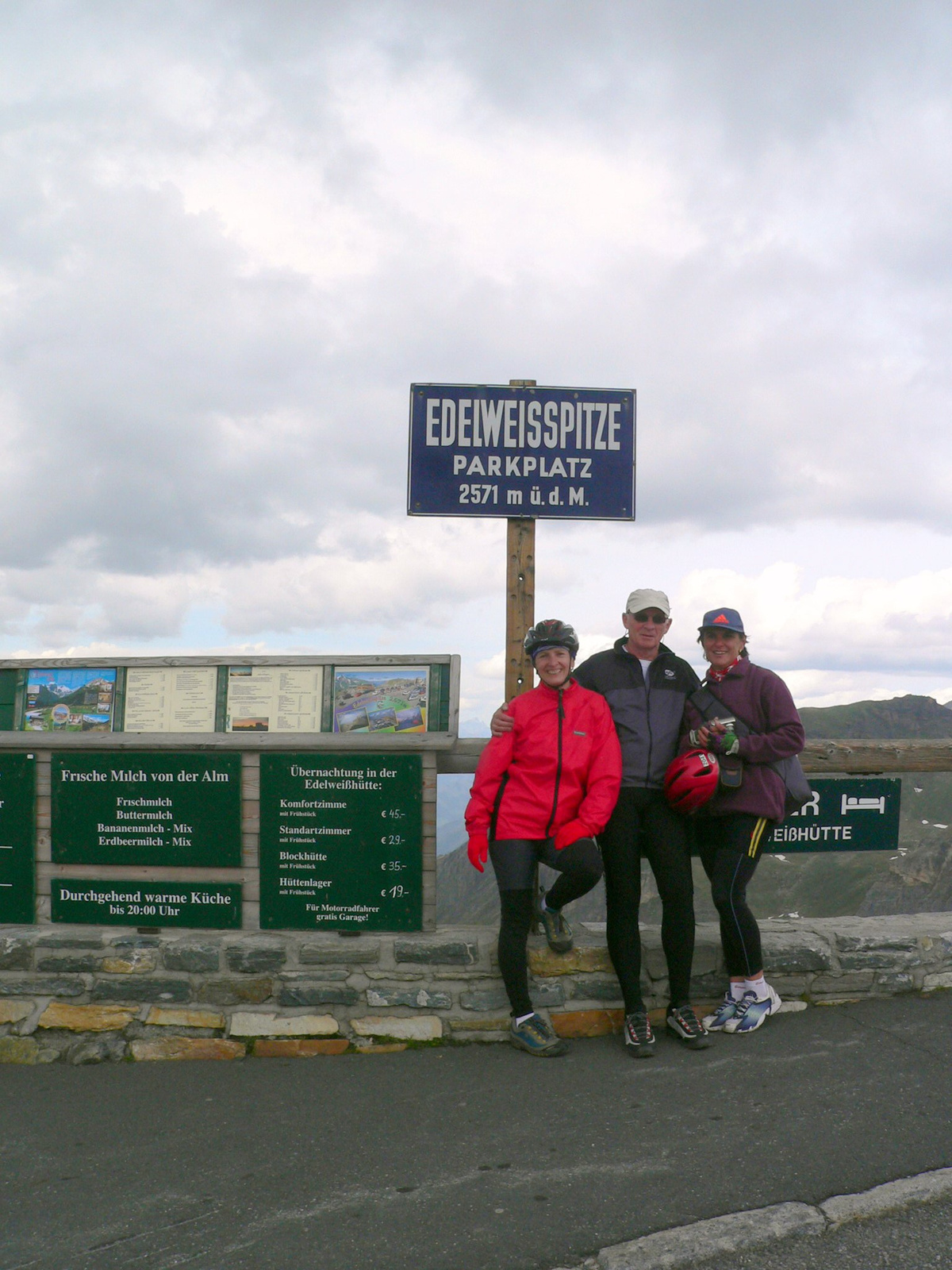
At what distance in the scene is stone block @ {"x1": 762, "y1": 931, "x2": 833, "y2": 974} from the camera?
5273 millimetres

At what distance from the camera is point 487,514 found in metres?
5.71

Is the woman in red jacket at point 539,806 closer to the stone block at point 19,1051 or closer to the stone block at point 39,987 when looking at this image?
the stone block at point 39,987

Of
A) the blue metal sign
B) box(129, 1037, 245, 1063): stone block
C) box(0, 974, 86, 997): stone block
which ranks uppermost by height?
the blue metal sign

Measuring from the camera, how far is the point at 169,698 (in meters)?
5.90

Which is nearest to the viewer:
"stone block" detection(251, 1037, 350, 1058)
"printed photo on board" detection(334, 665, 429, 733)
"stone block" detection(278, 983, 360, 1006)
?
"stone block" detection(251, 1037, 350, 1058)

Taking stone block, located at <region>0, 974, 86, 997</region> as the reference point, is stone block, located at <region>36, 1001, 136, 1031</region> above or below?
below

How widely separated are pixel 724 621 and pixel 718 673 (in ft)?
0.93

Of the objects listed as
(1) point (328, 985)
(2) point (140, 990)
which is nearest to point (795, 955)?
(1) point (328, 985)

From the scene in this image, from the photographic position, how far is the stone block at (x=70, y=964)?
17.4 ft

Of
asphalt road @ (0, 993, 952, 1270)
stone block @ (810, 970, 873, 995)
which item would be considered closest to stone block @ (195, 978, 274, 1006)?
asphalt road @ (0, 993, 952, 1270)

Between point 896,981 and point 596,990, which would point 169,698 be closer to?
point 596,990

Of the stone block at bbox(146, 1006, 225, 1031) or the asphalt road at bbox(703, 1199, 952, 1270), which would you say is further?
the stone block at bbox(146, 1006, 225, 1031)

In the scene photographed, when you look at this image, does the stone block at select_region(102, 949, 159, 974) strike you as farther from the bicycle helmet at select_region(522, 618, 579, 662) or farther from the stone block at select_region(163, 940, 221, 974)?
the bicycle helmet at select_region(522, 618, 579, 662)

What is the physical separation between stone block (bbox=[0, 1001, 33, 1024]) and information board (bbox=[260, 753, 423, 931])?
1.37m
